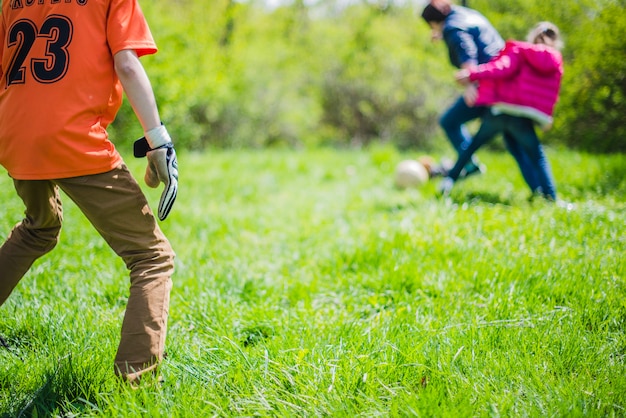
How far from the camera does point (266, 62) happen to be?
1120 centimetres

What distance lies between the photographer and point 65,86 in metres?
1.97

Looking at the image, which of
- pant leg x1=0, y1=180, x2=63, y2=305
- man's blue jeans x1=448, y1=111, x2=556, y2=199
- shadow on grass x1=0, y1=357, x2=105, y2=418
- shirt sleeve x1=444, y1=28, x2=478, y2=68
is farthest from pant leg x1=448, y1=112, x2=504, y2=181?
shadow on grass x1=0, y1=357, x2=105, y2=418

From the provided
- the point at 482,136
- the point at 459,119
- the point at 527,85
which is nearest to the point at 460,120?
the point at 459,119

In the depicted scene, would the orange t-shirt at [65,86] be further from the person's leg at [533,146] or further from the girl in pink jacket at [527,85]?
the person's leg at [533,146]

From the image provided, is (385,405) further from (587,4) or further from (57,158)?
(587,4)

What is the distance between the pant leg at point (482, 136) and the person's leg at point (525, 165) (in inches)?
8.0

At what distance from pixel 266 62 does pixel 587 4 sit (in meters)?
6.96

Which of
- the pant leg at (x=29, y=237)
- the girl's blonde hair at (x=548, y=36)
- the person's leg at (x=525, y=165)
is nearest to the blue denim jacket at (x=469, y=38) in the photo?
the girl's blonde hair at (x=548, y=36)

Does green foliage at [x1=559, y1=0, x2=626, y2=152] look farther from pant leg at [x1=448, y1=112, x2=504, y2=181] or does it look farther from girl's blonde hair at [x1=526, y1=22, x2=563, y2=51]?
pant leg at [x1=448, y1=112, x2=504, y2=181]

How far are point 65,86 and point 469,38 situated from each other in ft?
12.2

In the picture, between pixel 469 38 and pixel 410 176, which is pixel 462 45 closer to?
pixel 469 38

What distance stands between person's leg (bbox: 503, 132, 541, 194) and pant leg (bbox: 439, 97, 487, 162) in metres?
0.45

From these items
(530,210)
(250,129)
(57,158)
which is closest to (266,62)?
(250,129)

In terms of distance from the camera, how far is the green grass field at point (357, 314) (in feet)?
6.36
